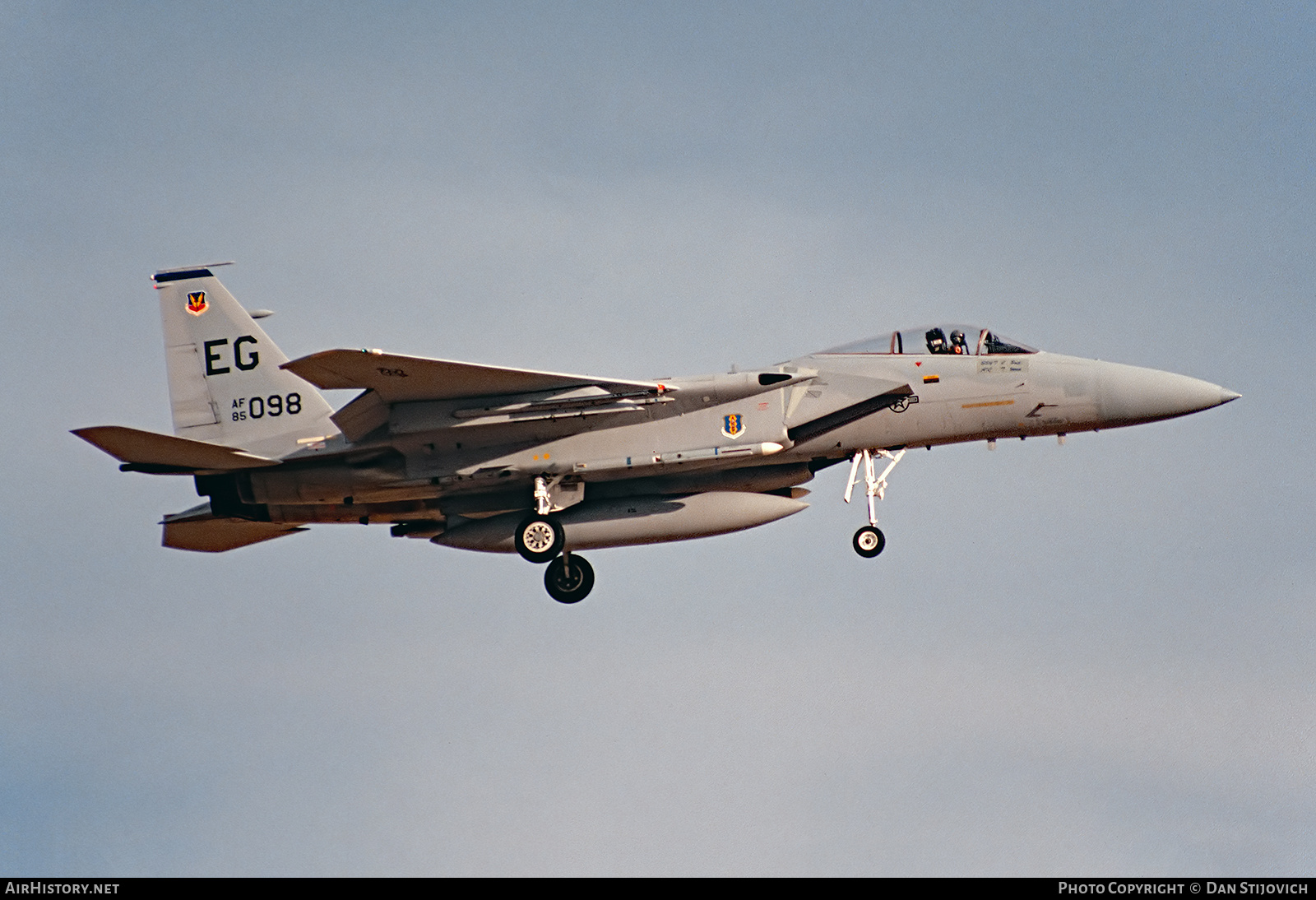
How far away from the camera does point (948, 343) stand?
23172 millimetres

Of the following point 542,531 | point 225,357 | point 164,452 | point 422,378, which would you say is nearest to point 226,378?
point 225,357

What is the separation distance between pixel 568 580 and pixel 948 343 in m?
6.55

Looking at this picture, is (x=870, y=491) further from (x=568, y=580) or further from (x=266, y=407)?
(x=266, y=407)

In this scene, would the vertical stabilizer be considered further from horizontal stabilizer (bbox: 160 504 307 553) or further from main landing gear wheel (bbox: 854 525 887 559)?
main landing gear wheel (bbox: 854 525 887 559)

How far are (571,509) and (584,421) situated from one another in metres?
1.58

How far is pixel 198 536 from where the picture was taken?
2477 cm

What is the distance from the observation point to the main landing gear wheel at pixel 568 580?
24.4 meters

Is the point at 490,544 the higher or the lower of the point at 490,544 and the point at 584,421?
the lower

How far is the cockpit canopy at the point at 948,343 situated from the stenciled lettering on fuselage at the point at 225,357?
862cm

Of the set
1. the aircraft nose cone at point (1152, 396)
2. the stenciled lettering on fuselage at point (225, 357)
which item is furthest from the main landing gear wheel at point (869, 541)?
the stenciled lettering on fuselage at point (225, 357)

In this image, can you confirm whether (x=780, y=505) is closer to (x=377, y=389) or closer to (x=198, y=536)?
(x=377, y=389)
